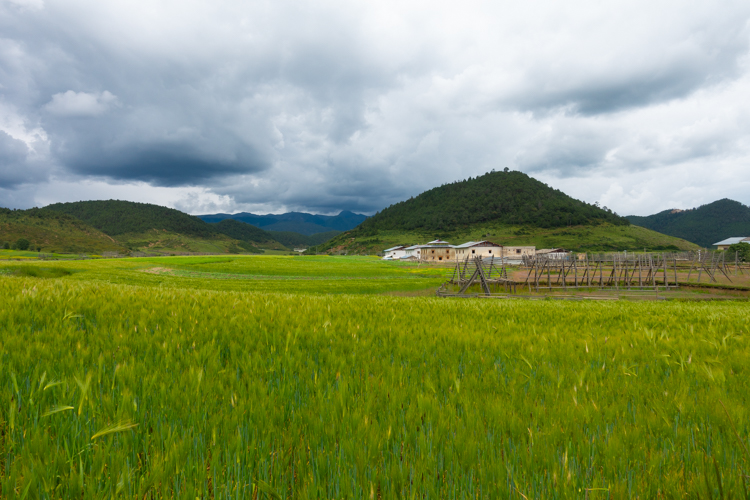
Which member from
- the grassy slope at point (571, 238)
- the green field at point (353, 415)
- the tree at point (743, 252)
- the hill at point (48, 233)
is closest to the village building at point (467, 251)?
the grassy slope at point (571, 238)

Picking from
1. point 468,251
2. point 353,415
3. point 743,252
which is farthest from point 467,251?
point 353,415

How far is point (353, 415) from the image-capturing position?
1857 mm

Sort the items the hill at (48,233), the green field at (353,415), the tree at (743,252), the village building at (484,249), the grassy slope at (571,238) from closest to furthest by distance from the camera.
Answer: the green field at (353,415), the tree at (743,252), the village building at (484,249), the grassy slope at (571,238), the hill at (48,233)

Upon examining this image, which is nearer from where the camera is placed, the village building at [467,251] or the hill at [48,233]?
the village building at [467,251]

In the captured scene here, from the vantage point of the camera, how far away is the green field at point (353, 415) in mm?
1372

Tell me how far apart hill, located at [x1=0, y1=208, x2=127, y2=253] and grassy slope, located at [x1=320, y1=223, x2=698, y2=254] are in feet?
456

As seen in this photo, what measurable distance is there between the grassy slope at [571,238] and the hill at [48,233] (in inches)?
5473

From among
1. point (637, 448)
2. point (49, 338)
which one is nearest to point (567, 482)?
point (637, 448)

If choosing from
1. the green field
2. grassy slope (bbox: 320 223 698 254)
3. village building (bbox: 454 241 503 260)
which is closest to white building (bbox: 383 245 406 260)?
grassy slope (bbox: 320 223 698 254)

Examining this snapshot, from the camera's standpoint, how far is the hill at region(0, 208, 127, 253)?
5719 inches

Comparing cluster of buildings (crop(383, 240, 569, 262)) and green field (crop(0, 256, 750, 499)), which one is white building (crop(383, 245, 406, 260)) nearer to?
cluster of buildings (crop(383, 240, 569, 262))

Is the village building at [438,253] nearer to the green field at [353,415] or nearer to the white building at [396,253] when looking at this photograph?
the white building at [396,253]

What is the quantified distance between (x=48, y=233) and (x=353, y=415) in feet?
736

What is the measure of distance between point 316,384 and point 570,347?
3.02 metres
